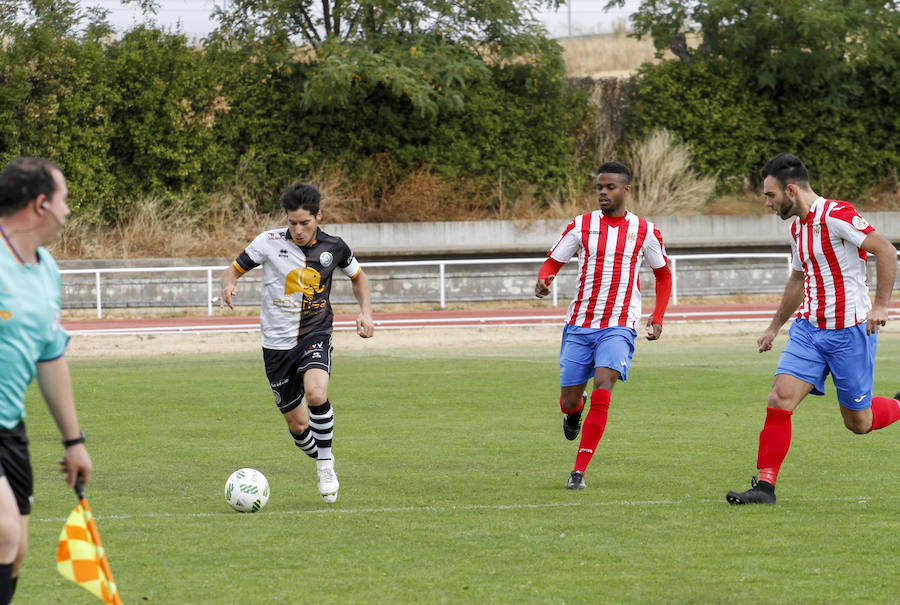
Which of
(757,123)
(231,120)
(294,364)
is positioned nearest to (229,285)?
(294,364)

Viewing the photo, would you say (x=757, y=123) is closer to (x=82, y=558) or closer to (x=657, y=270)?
(x=657, y=270)

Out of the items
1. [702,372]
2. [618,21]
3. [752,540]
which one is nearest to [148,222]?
[702,372]

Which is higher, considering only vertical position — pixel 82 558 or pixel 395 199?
pixel 395 199

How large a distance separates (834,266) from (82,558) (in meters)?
5.21

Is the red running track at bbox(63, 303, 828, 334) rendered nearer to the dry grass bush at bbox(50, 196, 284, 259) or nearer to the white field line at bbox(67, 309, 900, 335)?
the white field line at bbox(67, 309, 900, 335)

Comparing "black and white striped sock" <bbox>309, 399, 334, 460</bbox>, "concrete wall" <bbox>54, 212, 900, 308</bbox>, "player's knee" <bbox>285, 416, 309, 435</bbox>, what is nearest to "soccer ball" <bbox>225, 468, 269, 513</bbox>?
"black and white striped sock" <bbox>309, 399, 334, 460</bbox>

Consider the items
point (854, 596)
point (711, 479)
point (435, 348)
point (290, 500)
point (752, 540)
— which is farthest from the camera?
point (435, 348)

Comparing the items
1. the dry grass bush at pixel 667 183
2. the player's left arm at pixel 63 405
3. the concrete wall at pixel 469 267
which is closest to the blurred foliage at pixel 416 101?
the dry grass bush at pixel 667 183

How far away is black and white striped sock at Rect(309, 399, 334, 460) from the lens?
8344mm

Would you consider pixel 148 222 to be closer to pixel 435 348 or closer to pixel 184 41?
pixel 184 41

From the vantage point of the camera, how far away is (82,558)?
14.2 ft

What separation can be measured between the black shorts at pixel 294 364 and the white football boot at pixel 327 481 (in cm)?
56

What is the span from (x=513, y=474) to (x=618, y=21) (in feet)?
178

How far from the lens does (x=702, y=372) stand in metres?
17.2
